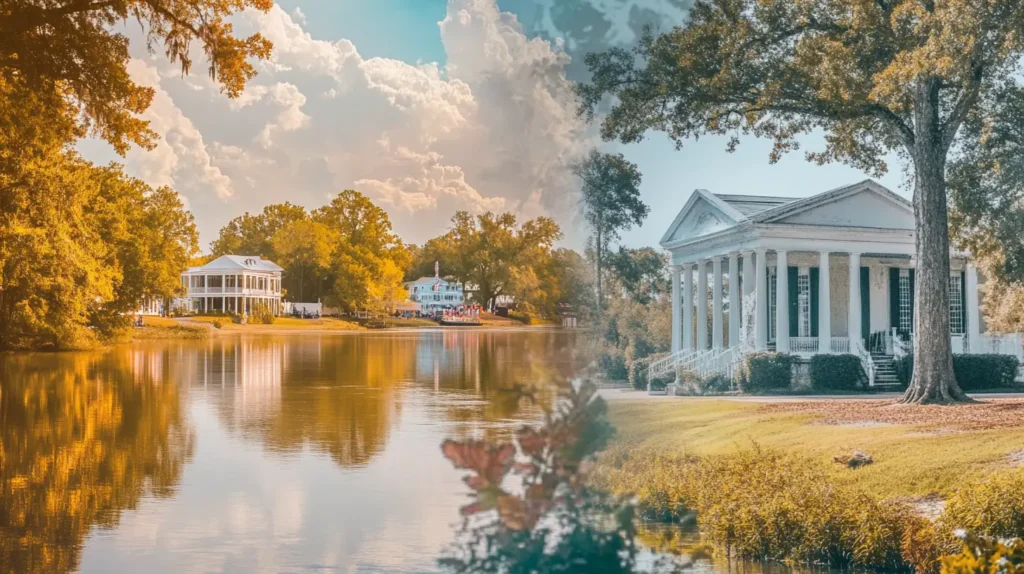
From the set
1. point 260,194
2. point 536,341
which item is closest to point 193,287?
point 260,194

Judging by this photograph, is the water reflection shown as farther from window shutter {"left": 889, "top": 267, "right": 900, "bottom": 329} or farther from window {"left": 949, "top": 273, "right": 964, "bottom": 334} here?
window {"left": 949, "top": 273, "right": 964, "bottom": 334}

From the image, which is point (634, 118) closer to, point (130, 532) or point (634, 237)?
point (634, 237)

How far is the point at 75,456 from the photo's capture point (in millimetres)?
13023

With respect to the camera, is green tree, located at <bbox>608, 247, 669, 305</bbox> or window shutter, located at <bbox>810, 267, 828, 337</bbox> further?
window shutter, located at <bbox>810, 267, 828, 337</bbox>

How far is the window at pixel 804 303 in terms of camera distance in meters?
17.9

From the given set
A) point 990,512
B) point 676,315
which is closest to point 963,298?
point 676,315

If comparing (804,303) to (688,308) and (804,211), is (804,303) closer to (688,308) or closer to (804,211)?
(804,211)

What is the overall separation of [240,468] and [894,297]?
11872 mm

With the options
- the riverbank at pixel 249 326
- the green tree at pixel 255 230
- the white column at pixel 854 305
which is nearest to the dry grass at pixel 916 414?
the white column at pixel 854 305

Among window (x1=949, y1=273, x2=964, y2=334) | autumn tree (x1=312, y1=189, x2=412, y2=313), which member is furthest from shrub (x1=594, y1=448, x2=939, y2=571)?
autumn tree (x1=312, y1=189, x2=412, y2=313)

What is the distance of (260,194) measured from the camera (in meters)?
98.5

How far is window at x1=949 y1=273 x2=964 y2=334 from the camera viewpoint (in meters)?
18.5

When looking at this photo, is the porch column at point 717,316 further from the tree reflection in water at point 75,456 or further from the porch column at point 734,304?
the tree reflection in water at point 75,456

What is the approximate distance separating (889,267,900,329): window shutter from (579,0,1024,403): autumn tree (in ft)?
17.2
